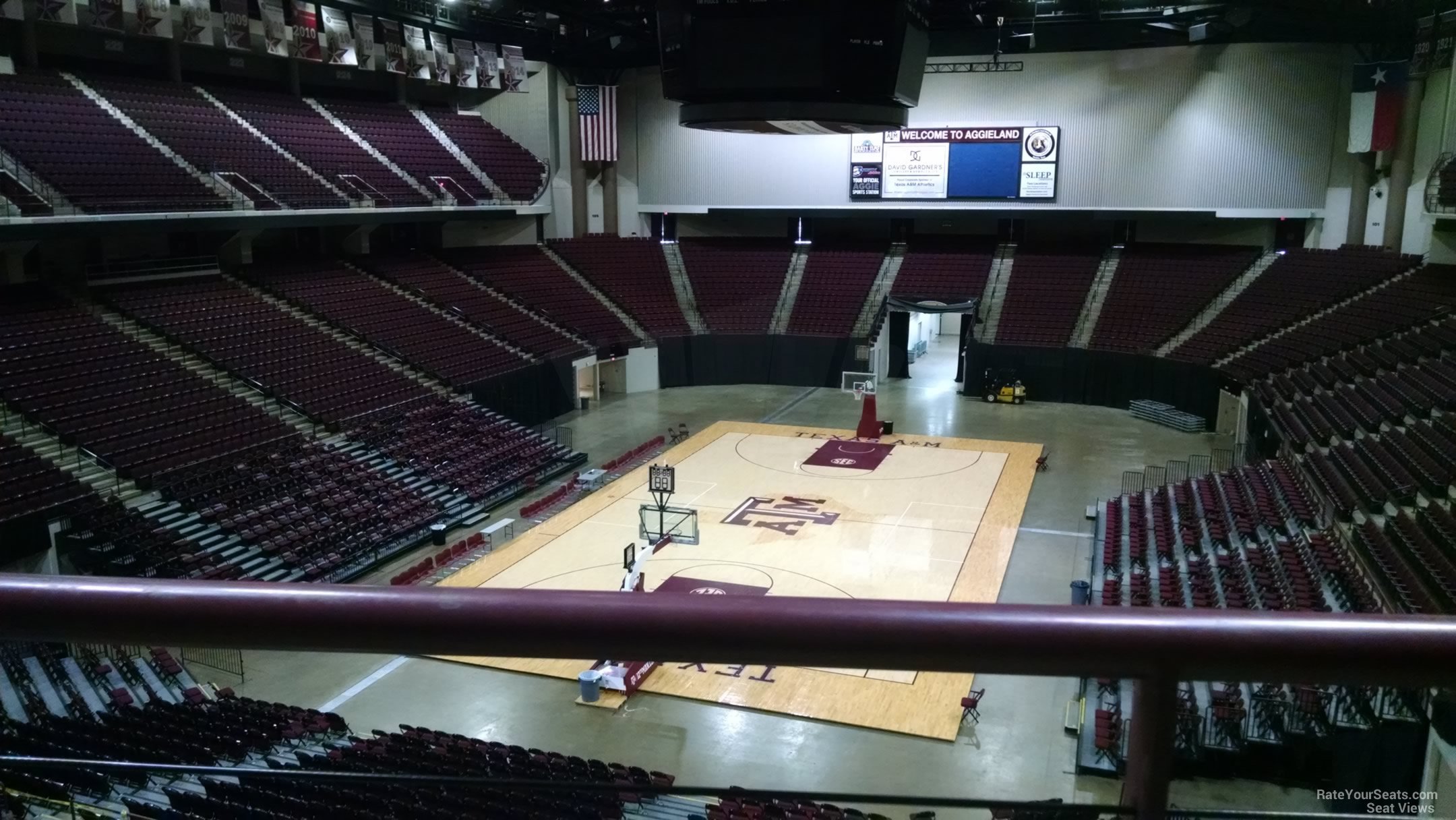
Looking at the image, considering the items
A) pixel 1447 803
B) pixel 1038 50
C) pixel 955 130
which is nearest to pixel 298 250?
pixel 955 130

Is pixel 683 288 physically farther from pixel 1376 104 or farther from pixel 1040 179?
pixel 1376 104

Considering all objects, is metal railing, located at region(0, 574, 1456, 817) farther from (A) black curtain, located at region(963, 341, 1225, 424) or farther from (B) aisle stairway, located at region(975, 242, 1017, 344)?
(B) aisle stairway, located at region(975, 242, 1017, 344)

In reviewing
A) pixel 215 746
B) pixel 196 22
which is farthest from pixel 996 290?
pixel 215 746

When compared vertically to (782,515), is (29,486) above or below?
above

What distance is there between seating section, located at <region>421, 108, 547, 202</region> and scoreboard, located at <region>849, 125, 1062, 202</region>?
11342 millimetres

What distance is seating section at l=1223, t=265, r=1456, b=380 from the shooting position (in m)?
26.0

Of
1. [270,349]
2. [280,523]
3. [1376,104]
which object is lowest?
[280,523]

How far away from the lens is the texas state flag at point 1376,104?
3022cm

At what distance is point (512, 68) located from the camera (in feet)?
120

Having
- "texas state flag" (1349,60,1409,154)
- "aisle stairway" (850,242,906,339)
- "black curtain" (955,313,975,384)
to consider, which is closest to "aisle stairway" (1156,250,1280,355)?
"texas state flag" (1349,60,1409,154)

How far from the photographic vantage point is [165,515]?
18703 mm

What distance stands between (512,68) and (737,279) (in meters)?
10.6

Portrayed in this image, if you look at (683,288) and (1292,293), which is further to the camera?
(683,288)

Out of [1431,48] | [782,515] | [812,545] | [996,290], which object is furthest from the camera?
[996,290]
